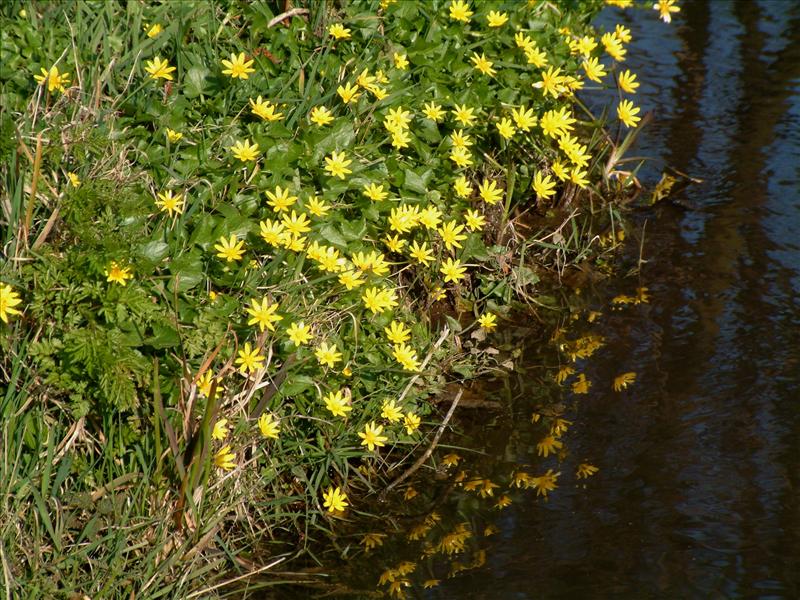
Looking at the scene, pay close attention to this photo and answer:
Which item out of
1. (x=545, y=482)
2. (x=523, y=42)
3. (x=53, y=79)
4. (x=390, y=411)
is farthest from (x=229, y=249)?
(x=523, y=42)

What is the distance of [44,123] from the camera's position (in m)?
3.59

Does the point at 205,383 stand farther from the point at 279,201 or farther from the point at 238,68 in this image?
the point at 238,68

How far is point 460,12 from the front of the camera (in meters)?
4.38

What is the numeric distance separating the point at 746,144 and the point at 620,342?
179 centimetres

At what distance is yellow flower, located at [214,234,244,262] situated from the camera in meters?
3.33

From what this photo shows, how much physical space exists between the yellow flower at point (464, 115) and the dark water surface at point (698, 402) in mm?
940

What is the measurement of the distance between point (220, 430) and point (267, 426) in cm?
14

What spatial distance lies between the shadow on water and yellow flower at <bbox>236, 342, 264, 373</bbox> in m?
0.67

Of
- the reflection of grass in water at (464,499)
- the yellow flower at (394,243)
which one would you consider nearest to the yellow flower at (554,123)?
the yellow flower at (394,243)

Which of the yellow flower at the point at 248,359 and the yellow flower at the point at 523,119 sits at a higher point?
the yellow flower at the point at 248,359

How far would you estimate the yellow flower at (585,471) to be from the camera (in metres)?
3.50

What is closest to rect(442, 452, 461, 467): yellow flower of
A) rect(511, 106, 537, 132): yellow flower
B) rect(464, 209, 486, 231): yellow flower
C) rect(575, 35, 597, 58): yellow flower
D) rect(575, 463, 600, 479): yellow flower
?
rect(575, 463, 600, 479): yellow flower

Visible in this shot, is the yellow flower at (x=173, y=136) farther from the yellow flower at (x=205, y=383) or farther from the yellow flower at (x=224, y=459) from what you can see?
the yellow flower at (x=224, y=459)

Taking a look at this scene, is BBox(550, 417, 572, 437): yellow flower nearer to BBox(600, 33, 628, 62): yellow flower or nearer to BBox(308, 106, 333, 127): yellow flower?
BBox(308, 106, 333, 127): yellow flower
